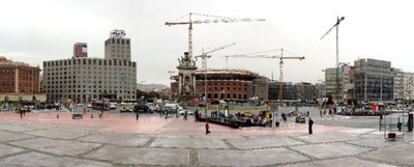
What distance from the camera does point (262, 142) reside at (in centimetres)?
3341

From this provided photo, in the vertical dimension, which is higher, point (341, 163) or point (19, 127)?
point (19, 127)

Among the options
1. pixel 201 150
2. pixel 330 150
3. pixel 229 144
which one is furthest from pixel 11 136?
pixel 330 150

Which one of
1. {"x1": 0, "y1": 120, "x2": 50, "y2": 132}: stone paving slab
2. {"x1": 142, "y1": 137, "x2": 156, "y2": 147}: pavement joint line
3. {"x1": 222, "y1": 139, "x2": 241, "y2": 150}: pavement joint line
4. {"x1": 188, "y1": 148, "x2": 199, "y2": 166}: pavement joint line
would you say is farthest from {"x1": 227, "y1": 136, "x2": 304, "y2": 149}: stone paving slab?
{"x1": 0, "y1": 120, "x2": 50, "y2": 132}: stone paving slab

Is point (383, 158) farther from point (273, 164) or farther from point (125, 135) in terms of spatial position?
point (125, 135)

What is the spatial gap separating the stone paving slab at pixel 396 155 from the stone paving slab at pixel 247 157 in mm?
4833

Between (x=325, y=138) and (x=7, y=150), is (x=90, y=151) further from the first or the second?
(x=325, y=138)

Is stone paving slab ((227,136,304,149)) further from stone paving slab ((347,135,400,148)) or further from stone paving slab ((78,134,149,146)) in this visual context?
stone paving slab ((78,134,149,146))

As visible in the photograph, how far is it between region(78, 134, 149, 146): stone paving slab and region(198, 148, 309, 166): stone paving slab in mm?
6915

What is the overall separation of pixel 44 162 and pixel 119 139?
457 inches

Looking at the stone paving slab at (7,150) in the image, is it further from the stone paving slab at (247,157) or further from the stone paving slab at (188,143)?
the stone paving slab at (247,157)

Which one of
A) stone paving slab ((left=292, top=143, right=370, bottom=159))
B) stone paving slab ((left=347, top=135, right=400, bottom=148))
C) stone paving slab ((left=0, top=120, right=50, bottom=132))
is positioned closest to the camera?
stone paving slab ((left=292, top=143, right=370, bottom=159))

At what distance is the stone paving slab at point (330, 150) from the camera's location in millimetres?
27173

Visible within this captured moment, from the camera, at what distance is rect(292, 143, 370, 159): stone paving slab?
89.2 ft

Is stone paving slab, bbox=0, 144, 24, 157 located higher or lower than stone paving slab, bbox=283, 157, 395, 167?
higher
